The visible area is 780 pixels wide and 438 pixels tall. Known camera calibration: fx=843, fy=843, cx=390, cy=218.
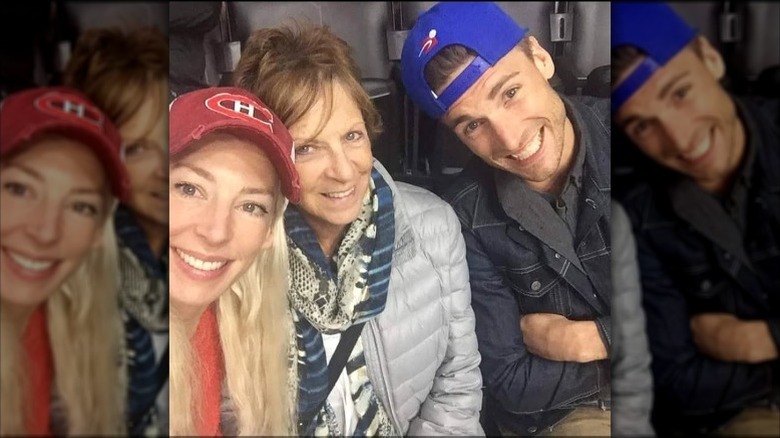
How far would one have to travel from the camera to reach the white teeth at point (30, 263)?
4.96 ft

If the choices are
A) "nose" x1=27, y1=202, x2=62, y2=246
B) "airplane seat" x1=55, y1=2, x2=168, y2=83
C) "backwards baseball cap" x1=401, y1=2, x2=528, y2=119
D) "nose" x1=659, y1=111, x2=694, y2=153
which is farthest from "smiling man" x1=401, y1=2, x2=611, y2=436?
"nose" x1=27, y1=202, x2=62, y2=246

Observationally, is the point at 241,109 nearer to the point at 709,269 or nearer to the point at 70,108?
the point at 70,108

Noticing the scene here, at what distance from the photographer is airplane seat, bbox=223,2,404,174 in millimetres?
1505

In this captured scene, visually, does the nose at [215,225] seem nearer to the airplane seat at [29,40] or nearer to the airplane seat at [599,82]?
the airplane seat at [29,40]

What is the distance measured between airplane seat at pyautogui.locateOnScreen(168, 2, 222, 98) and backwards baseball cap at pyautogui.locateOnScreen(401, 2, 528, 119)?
1.19 ft

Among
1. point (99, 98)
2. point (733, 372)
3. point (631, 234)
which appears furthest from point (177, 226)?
point (733, 372)

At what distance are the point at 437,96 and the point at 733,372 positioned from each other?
728 millimetres

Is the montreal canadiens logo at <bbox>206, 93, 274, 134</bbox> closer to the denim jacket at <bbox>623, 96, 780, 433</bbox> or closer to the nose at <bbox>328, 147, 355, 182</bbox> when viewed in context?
the nose at <bbox>328, 147, 355, 182</bbox>

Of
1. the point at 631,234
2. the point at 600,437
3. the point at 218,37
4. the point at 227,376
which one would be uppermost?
the point at 218,37

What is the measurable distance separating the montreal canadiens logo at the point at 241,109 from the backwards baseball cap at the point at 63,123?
0.65 ft

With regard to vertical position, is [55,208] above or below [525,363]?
above

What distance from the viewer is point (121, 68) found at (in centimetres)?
154

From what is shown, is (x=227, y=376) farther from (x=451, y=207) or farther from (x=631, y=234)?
(x=631, y=234)

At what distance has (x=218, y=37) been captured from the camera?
1.51 meters
